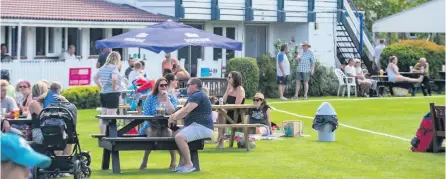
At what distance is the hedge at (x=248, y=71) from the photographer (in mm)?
33250

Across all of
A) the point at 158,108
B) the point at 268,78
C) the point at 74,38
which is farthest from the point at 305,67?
the point at 158,108

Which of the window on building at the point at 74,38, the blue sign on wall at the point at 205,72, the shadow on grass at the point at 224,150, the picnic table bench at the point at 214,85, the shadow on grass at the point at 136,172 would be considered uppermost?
the window on building at the point at 74,38

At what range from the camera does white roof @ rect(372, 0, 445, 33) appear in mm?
15688

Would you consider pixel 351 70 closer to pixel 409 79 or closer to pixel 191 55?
pixel 409 79

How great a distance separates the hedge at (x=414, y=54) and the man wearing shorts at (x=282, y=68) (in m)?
6.83

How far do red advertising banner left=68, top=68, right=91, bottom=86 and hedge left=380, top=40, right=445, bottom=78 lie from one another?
41.2ft

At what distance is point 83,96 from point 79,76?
6.95 ft

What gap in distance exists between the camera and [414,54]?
126ft

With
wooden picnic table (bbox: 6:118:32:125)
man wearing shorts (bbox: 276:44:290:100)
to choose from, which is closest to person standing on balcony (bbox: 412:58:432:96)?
man wearing shorts (bbox: 276:44:290:100)

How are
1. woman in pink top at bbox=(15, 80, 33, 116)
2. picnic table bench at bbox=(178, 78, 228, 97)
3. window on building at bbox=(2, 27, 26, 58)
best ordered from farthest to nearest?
window on building at bbox=(2, 27, 26, 58) → picnic table bench at bbox=(178, 78, 228, 97) → woman in pink top at bbox=(15, 80, 33, 116)

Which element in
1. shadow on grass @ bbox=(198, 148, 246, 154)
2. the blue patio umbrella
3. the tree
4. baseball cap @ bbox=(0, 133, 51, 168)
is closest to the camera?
baseball cap @ bbox=(0, 133, 51, 168)

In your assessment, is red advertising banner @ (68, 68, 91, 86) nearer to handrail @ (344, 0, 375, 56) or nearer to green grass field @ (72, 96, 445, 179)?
green grass field @ (72, 96, 445, 179)

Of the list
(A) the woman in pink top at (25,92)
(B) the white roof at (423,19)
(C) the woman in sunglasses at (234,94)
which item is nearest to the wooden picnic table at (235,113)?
(C) the woman in sunglasses at (234,94)

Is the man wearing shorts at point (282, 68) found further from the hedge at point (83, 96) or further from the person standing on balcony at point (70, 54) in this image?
the hedge at point (83, 96)
